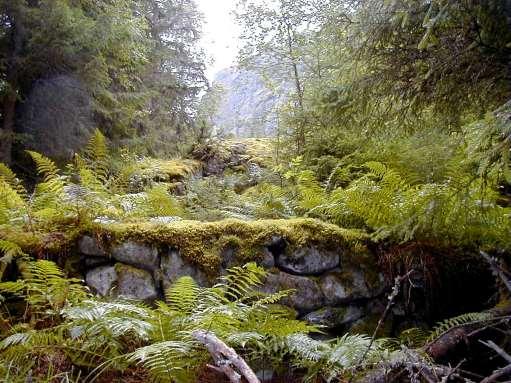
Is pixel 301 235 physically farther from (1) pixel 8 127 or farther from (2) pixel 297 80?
(1) pixel 8 127

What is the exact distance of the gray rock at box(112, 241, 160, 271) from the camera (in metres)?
3.45

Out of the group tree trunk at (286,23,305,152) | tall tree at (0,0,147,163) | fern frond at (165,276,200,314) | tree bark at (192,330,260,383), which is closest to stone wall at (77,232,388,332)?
fern frond at (165,276,200,314)

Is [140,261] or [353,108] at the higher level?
[353,108]

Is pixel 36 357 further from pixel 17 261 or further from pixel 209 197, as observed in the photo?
pixel 209 197

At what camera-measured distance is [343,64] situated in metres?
3.63

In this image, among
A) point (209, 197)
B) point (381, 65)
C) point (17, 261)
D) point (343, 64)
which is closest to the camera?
point (17, 261)

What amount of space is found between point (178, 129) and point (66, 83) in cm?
420

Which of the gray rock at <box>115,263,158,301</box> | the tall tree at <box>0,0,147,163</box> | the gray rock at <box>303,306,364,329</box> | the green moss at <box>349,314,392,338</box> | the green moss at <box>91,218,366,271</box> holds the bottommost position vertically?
the green moss at <box>349,314,392,338</box>

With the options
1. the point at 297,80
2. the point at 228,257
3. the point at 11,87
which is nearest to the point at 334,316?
the point at 228,257

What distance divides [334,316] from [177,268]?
4.39 feet

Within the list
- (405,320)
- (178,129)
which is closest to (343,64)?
(405,320)

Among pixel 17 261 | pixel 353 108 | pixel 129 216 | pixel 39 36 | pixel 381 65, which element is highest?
pixel 39 36

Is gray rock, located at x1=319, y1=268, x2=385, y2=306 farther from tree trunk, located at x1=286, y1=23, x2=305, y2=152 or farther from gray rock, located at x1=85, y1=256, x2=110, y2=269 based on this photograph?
tree trunk, located at x1=286, y1=23, x2=305, y2=152

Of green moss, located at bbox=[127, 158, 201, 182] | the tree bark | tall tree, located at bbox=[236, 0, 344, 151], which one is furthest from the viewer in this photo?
tall tree, located at bbox=[236, 0, 344, 151]
